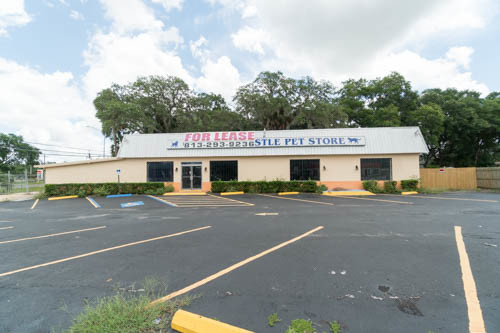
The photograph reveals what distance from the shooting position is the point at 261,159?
18.3 meters

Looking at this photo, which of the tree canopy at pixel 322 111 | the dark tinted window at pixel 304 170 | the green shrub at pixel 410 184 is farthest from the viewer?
the tree canopy at pixel 322 111

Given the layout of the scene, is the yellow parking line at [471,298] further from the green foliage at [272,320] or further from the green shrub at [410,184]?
the green shrub at [410,184]

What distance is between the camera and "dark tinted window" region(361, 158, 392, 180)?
1758 centimetres

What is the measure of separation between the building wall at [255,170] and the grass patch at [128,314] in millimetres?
15228

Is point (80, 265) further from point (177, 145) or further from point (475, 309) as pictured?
point (177, 145)

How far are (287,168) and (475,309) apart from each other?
15347mm

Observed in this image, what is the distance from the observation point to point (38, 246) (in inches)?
217

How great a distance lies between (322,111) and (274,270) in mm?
27156

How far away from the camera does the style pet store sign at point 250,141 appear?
1781cm

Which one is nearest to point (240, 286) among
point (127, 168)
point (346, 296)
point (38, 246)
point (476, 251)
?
point (346, 296)

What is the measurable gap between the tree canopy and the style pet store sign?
1091 cm

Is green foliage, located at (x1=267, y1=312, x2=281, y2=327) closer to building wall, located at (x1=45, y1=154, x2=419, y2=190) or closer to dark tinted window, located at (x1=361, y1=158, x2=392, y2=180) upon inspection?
building wall, located at (x1=45, y1=154, x2=419, y2=190)

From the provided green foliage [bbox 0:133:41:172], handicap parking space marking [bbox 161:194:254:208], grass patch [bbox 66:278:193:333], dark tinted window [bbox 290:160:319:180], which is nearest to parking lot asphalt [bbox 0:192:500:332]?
grass patch [bbox 66:278:193:333]

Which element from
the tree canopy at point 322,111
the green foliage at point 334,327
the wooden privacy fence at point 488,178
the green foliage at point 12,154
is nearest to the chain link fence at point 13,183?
the tree canopy at point 322,111
